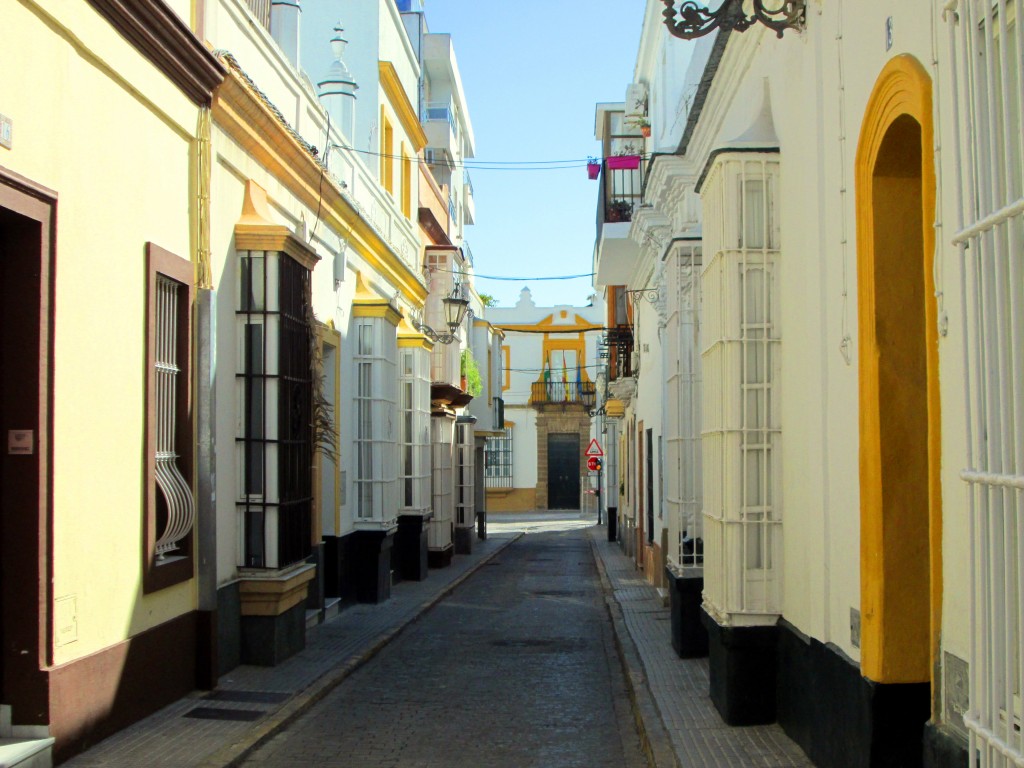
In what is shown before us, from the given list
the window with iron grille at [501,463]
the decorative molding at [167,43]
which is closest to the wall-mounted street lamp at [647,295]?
the decorative molding at [167,43]

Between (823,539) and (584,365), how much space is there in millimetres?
44163

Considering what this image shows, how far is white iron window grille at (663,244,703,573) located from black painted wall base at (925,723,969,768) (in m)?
6.38

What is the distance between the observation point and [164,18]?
25.8 feet

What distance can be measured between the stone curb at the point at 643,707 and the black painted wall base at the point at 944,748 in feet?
7.60

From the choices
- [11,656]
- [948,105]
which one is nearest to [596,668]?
[11,656]

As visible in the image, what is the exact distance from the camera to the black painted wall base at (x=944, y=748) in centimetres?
418


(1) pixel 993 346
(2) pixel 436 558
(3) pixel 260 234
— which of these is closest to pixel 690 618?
(3) pixel 260 234

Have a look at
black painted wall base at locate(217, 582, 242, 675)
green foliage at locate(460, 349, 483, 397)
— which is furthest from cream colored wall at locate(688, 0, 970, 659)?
green foliage at locate(460, 349, 483, 397)

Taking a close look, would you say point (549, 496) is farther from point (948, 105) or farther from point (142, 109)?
point (948, 105)

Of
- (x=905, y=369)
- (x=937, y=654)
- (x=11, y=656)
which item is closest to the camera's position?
(x=937, y=654)

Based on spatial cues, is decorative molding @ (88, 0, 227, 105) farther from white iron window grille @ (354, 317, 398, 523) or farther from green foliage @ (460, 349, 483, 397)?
green foliage @ (460, 349, 483, 397)

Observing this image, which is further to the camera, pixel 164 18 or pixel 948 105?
pixel 164 18

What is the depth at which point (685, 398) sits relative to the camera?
11.5m

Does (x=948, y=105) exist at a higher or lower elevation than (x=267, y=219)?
lower
